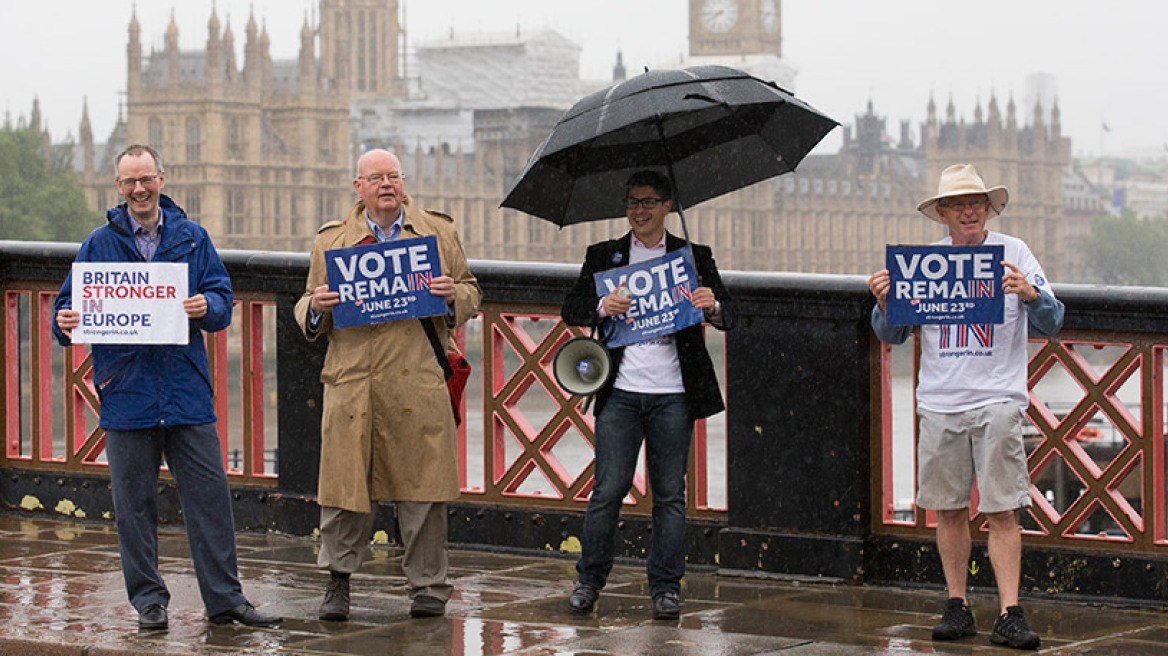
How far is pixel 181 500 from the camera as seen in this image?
4.93 metres

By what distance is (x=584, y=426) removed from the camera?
6.18 meters

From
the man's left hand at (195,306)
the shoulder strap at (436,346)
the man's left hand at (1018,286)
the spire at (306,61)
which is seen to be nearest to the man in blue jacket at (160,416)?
the man's left hand at (195,306)

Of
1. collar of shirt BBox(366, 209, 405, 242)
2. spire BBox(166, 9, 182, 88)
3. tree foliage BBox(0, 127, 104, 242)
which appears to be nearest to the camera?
collar of shirt BBox(366, 209, 405, 242)

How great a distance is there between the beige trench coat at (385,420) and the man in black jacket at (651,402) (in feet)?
1.24

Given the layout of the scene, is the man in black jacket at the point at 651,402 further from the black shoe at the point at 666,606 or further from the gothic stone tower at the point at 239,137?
the gothic stone tower at the point at 239,137

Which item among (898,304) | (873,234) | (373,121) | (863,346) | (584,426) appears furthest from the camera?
(873,234)

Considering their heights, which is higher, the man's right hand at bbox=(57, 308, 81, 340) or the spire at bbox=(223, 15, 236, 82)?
the spire at bbox=(223, 15, 236, 82)

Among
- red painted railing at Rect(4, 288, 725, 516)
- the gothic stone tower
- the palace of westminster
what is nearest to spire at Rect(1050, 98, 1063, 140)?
the palace of westminster

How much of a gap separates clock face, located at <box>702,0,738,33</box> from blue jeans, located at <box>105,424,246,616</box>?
132949 mm

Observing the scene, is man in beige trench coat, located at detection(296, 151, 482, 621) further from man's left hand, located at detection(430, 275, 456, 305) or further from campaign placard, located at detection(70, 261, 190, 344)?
campaign placard, located at detection(70, 261, 190, 344)

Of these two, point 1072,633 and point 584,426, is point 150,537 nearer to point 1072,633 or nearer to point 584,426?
point 584,426

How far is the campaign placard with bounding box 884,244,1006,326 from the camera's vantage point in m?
4.70

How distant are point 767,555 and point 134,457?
1.90m

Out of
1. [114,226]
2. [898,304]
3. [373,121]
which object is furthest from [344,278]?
[373,121]
